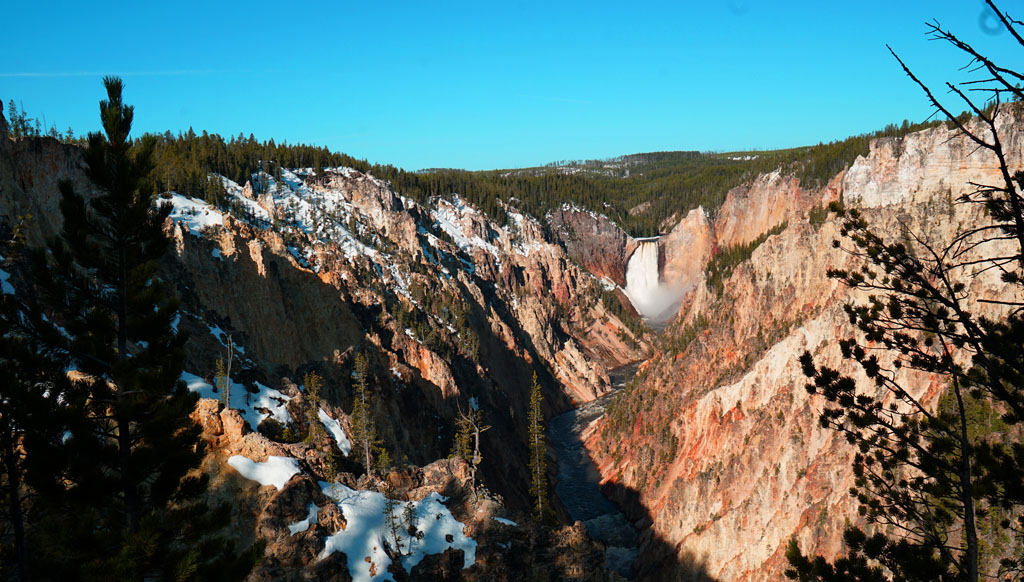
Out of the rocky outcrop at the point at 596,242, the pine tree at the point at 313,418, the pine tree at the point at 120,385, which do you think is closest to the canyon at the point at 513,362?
the pine tree at the point at 313,418

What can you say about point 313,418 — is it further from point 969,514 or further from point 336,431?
point 969,514

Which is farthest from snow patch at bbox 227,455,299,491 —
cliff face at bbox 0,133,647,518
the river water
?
the river water

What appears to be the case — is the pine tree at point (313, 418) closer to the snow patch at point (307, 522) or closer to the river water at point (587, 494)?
the snow patch at point (307, 522)

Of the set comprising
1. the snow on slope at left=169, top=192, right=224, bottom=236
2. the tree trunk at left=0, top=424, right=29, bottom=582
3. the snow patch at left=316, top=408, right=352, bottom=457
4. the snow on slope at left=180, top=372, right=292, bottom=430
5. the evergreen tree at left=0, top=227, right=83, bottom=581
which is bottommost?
the snow patch at left=316, top=408, right=352, bottom=457

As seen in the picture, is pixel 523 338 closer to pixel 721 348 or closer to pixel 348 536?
pixel 721 348

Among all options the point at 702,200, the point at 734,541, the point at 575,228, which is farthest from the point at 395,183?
the point at 734,541

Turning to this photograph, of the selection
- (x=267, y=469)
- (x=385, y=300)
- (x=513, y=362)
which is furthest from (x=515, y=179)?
(x=267, y=469)

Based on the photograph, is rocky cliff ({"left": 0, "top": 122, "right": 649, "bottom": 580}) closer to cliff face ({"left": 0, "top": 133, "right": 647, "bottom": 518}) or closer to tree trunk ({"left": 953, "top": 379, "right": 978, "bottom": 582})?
cliff face ({"left": 0, "top": 133, "right": 647, "bottom": 518})
